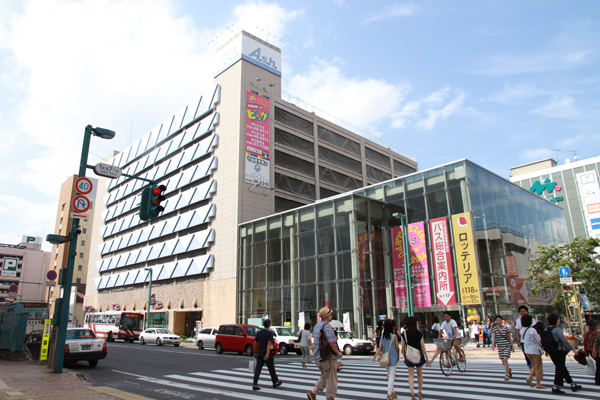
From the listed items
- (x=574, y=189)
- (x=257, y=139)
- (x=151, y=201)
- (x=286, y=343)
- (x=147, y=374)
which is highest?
(x=574, y=189)

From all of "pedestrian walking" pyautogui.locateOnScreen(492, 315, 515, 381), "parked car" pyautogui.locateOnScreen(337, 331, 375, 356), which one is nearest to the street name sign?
"pedestrian walking" pyautogui.locateOnScreen(492, 315, 515, 381)

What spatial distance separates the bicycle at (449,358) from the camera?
41.3 feet

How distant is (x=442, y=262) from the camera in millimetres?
27266

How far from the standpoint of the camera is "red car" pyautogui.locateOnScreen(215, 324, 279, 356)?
2273cm

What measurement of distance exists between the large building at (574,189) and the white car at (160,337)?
6089cm

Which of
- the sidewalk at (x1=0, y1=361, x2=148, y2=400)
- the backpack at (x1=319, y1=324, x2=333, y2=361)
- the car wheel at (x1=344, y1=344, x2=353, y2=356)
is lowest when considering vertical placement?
the car wheel at (x1=344, y1=344, x2=353, y2=356)

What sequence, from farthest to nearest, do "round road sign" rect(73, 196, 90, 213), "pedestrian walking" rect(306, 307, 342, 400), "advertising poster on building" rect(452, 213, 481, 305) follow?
"advertising poster on building" rect(452, 213, 481, 305) → "round road sign" rect(73, 196, 90, 213) → "pedestrian walking" rect(306, 307, 342, 400)

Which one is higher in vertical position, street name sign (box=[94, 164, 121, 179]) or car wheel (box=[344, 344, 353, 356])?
street name sign (box=[94, 164, 121, 179])

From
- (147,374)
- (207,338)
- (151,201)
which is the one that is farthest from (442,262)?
(151,201)

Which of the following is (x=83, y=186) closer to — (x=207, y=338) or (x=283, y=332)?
(x=283, y=332)

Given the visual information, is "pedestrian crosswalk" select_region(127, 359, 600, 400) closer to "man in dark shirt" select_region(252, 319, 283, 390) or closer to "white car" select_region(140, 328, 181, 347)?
"man in dark shirt" select_region(252, 319, 283, 390)

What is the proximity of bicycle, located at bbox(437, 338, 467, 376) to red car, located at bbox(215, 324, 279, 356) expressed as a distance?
11.4m

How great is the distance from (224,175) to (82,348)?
29637 mm

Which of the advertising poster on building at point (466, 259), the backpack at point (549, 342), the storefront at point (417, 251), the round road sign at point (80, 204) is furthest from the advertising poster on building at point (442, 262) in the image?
the round road sign at point (80, 204)
